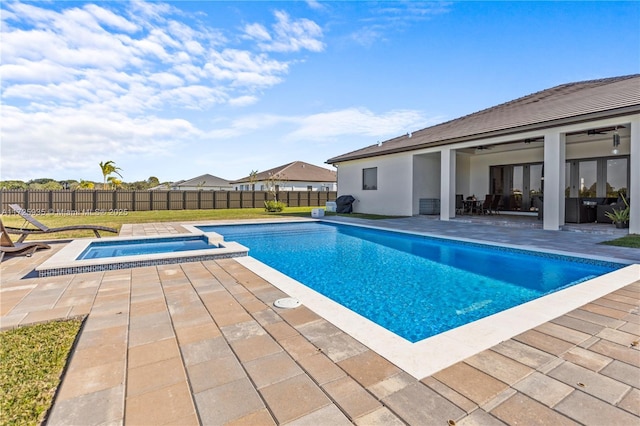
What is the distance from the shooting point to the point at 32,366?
2316 mm

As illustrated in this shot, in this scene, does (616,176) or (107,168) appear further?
(107,168)

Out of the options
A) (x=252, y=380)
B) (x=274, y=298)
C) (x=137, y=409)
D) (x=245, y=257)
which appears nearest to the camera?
(x=137, y=409)

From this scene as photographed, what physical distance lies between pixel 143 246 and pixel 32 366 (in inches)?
256

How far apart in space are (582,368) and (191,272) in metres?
4.64

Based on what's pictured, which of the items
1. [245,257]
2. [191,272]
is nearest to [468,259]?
[245,257]

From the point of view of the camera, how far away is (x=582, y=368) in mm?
2227

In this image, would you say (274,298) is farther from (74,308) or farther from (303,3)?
(303,3)

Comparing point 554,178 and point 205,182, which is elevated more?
point 205,182

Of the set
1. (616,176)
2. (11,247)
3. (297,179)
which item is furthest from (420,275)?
(297,179)

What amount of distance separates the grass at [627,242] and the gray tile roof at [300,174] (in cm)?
2655

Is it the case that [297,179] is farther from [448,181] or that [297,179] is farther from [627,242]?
[627,242]

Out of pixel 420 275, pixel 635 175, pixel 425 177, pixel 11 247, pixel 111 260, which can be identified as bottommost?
pixel 420 275

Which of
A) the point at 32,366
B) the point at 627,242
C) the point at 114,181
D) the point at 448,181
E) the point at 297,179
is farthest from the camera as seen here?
the point at 297,179

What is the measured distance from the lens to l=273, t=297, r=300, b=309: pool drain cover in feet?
11.4
